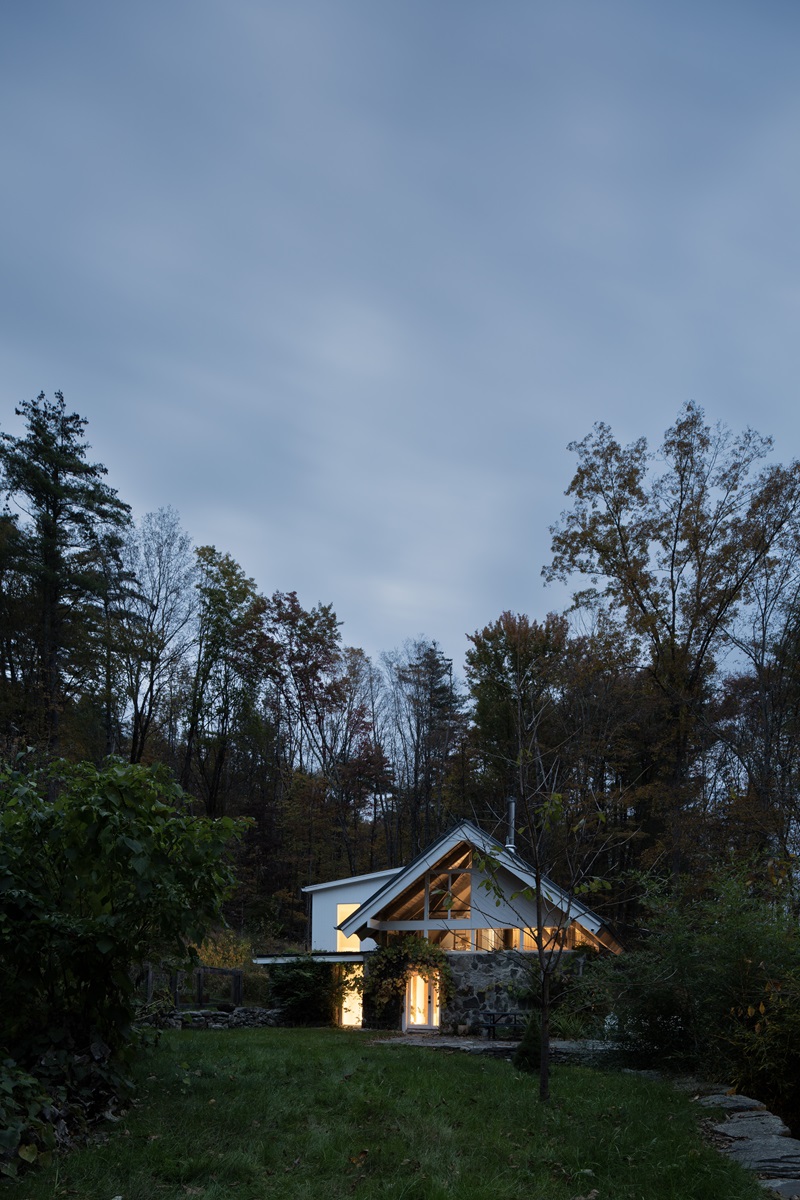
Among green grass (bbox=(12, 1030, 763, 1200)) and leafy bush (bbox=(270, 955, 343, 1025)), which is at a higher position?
green grass (bbox=(12, 1030, 763, 1200))

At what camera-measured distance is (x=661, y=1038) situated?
10.6 meters

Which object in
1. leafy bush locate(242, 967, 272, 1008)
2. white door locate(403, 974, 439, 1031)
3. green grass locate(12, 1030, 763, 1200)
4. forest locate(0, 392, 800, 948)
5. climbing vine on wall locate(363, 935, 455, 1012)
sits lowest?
leafy bush locate(242, 967, 272, 1008)

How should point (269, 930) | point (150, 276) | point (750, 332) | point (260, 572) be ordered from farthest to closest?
point (260, 572) → point (269, 930) → point (750, 332) → point (150, 276)

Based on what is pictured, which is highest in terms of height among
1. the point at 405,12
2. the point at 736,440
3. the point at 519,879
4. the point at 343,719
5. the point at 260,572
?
the point at 260,572

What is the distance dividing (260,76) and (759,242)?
8.23 metres

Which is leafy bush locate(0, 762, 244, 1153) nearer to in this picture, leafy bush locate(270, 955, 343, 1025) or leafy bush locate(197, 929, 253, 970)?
leafy bush locate(270, 955, 343, 1025)

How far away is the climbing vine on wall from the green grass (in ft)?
25.6

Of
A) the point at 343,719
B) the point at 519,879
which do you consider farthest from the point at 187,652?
the point at 519,879

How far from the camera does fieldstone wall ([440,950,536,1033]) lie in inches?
645

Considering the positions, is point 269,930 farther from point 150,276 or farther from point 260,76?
point 260,76

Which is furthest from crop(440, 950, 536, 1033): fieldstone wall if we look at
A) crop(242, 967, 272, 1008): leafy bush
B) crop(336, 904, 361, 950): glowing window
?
crop(336, 904, 361, 950): glowing window

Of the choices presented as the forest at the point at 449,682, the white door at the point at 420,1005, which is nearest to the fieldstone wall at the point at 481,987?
the white door at the point at 420,1005

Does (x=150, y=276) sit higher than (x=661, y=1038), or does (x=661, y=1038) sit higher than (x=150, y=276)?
(x=150, y=276)

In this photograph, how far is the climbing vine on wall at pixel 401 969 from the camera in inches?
657
